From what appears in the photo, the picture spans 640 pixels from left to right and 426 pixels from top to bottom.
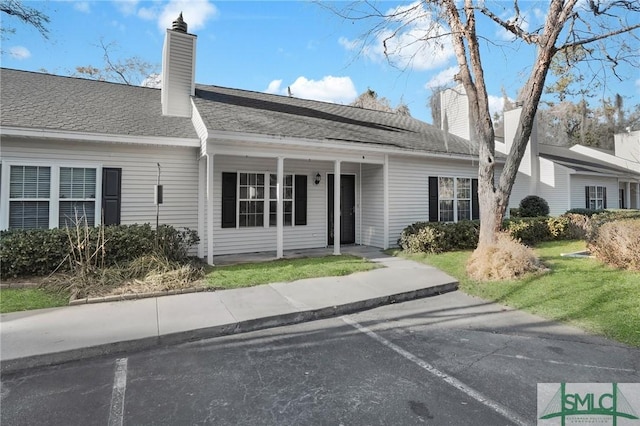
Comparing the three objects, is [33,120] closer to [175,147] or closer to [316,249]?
[175,147]

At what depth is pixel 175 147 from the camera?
892cm

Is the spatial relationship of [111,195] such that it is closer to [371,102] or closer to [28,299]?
[28,299]

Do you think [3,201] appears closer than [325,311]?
No

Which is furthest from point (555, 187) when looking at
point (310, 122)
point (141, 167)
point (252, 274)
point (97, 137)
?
point (97, 137)

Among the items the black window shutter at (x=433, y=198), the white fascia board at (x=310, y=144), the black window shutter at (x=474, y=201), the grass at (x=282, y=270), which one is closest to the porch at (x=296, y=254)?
the grass at (x=282, y=270)

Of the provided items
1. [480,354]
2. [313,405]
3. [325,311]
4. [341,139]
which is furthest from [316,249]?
[313,405]

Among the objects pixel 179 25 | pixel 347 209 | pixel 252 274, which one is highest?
pixel 179 25

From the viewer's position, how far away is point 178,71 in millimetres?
10508

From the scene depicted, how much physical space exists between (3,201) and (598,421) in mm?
9832

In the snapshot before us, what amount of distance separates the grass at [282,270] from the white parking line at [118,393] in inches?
108

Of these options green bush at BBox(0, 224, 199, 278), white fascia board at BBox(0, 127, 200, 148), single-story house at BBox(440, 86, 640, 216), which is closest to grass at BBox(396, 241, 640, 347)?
green bush at BBox(0, 224, 199, 278)

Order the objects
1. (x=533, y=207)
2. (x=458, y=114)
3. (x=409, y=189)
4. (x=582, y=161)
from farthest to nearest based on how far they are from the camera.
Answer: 1. (x=582, y=161)
2. (x=533, y=207)
3. (x=458, y=114)
4. (x=409, y=189)

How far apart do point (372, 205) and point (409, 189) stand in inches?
50.2

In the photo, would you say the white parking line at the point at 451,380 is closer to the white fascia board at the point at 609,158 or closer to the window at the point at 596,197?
the window at the point at 596,197
